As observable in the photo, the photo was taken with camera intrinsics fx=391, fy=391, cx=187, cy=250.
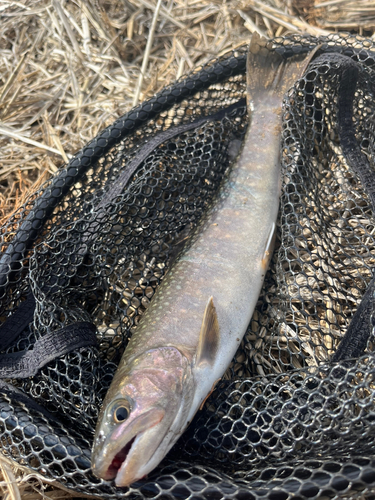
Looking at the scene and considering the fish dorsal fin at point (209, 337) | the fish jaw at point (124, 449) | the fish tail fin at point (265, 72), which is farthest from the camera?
the fish tail fin at point (265, 72)

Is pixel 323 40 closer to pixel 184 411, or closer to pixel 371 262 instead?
pixel 371 262

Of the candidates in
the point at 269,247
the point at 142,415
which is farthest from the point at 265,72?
the point at 142,415

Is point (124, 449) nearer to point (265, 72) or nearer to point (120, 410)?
point (120, 410)

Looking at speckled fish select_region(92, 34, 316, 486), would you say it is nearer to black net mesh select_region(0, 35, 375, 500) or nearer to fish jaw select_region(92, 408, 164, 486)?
fish jaw select_region(92, 408, 164, 486)

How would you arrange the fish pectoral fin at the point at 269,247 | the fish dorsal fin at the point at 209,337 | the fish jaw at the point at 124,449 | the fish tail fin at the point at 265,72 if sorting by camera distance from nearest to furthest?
the fish jaw at the point at 124,449, the fish dorsal fin at the point at 209,337, the fish pectoral fin at the point at 269,247, the fish tail fin at the point at 265,72

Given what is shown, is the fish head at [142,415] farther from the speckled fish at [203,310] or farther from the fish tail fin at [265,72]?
the fish tail fin at [265,72]

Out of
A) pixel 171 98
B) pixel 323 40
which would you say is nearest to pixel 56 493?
pixel 171 98

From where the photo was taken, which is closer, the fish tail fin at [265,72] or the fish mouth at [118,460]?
the fish mouth at [118,460]

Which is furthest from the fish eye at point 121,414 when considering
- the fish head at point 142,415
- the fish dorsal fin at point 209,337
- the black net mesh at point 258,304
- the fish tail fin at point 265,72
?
the fish tail fin at point 265,72

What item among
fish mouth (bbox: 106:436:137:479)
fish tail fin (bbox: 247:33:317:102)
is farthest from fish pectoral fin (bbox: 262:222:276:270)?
fish mouth (bbox: 106:436:137:479)

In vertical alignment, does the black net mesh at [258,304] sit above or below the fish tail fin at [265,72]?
below
